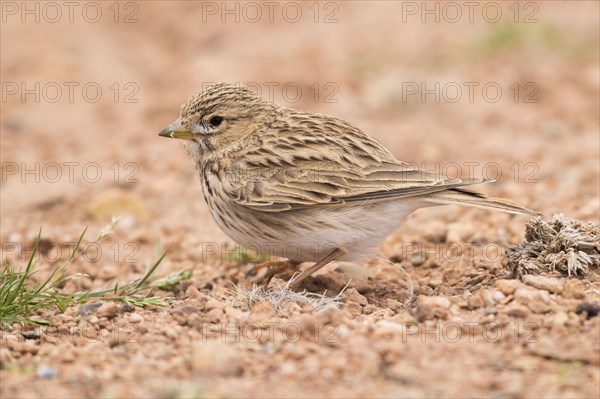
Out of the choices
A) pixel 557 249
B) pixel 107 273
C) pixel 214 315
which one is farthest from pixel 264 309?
pixel 107 273

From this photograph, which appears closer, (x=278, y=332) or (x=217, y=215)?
(x=278, y=332)

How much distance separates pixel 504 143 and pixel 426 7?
6239mm

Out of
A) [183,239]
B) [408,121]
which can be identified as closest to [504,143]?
[408,121]

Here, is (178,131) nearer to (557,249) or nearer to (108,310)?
(108,310)

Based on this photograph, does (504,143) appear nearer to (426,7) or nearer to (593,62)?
(593,62)

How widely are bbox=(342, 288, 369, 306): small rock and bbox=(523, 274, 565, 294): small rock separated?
3.55 feet

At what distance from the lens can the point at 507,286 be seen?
560 cm

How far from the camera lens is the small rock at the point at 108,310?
581 cm

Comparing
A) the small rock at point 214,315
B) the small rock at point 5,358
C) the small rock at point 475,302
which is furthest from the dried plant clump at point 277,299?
the small rock at point 5,358

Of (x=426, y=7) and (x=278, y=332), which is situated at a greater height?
(x=426, y=7)

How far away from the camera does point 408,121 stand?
484 inches

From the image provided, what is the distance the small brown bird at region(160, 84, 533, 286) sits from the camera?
6.43 meters

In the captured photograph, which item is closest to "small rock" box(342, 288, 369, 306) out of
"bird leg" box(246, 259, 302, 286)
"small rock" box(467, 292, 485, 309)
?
"small rock" box(467, 292, 485, 309)

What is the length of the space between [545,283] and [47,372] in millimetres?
3034
